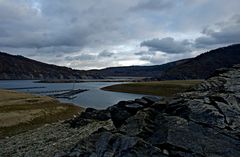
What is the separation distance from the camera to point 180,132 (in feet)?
Answer: 51.1

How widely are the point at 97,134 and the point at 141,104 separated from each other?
471cm

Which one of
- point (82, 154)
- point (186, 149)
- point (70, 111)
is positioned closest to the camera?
point (186, 149)

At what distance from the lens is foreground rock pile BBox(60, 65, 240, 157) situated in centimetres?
1489

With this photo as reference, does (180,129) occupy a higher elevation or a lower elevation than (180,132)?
higher

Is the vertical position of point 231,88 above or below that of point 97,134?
above

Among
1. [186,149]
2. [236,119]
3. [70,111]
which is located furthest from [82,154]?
[70,111]

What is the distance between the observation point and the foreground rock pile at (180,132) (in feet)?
48.9

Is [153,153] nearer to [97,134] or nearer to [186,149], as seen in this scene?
[186,149]

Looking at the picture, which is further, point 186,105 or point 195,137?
point 186,105

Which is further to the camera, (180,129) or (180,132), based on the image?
(180,129)

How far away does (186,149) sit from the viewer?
14.7m

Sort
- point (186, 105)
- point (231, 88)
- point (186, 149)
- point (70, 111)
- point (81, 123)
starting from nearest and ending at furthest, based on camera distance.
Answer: point (186, 149), point (186, 105), point (231, 88), point (81, 123), point (70, 111)

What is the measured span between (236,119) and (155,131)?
378cm

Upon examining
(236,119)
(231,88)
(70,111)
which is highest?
(231,88)
